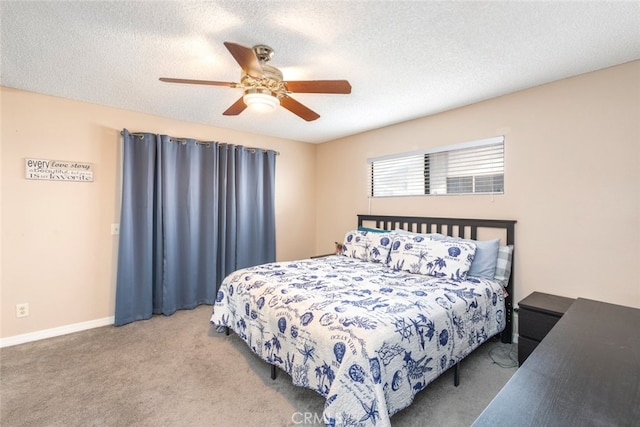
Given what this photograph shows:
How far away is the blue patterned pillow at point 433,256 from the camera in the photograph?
2.52 meters

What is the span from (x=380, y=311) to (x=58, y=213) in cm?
324

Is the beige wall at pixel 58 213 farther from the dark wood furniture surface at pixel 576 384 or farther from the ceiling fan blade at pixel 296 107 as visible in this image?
the dark wood furniture surface at pixel 576 384

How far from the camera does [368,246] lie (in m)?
3.33

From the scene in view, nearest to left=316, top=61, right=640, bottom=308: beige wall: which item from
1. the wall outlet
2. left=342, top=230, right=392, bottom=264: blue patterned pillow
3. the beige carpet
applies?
left=342, top=230, right=392, bottom=264: blue patterned pillow

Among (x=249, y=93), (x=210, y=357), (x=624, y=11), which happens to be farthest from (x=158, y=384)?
(x=624, y=11)

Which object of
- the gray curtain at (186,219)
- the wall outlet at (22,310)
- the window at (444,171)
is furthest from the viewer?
the gray curtain at (186,219)

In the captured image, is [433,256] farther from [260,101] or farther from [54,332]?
[54,332]

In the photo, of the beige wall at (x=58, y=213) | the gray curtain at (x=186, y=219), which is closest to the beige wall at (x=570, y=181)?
the gray curtain at (x=186, y=219)

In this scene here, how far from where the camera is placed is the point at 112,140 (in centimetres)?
311

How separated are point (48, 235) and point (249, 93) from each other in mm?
2574

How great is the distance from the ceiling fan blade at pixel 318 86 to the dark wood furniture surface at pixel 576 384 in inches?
66.2

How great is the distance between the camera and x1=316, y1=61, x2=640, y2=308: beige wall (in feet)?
6.82

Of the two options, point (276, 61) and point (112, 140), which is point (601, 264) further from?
point (112, 140)

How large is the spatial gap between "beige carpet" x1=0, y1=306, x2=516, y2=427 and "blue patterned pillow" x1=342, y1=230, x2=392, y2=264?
125cm
